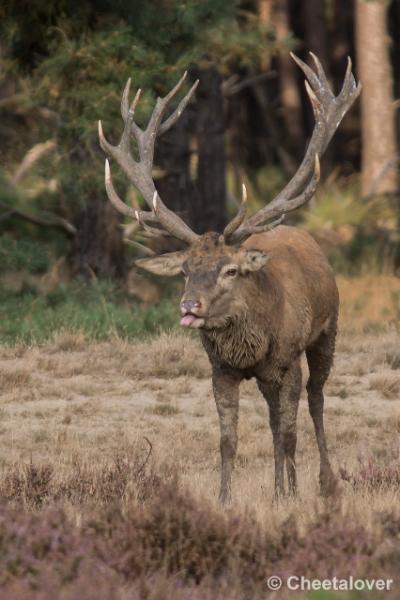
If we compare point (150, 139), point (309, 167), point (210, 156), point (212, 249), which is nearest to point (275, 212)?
point (309, 167)

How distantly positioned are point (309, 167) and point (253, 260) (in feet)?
3.86

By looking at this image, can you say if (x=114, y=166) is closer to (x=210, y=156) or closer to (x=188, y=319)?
(x=188, y=319)

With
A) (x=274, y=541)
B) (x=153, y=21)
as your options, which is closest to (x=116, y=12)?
(x=153, y=21)

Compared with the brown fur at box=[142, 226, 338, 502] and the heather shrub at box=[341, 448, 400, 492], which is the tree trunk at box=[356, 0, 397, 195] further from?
the heather shrub at box=[341, 448, 400, 492]

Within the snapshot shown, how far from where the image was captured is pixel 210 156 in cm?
2162

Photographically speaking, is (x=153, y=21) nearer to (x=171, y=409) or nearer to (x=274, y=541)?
(x=171, y=409)

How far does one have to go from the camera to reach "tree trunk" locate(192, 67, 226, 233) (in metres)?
20.9

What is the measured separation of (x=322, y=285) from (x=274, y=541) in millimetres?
3593

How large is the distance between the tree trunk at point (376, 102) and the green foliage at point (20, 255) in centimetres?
1178

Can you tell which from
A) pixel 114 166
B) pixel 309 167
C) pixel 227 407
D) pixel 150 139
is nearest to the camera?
pixel 227 407

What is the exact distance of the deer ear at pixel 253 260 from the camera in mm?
8594

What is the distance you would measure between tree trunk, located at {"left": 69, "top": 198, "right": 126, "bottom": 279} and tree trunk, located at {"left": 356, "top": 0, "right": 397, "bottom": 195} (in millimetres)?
9452

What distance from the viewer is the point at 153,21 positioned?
15367 millimetres

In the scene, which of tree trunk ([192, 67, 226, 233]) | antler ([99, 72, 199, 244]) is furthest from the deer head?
tree trunk ([192, 67, 226, 233])
